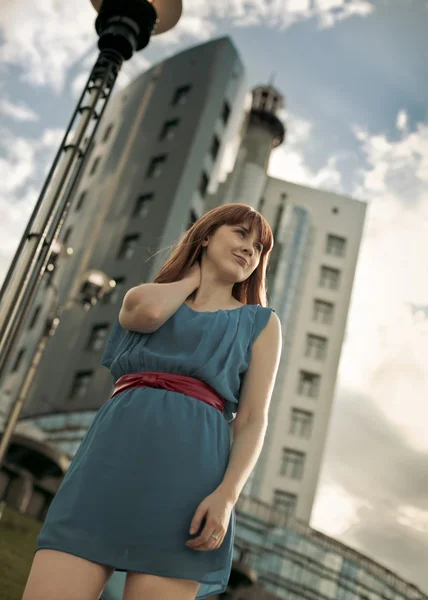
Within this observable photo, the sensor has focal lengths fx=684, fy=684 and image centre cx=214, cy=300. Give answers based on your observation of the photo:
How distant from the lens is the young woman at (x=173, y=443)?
1849 mm

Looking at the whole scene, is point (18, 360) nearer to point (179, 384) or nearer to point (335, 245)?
point (335, 245)

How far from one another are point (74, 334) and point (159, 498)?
31315mm

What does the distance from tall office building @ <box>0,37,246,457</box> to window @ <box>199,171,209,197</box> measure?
0.17 ft

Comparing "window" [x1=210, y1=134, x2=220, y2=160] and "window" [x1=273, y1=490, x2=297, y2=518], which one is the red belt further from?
"window" [x1=273, y1=490, x2=297, y2=518]

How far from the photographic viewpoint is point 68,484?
201 centimetres

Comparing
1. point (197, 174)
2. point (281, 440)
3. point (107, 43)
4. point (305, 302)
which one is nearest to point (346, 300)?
point (305, 302)

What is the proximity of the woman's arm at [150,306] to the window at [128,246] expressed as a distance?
30.9m

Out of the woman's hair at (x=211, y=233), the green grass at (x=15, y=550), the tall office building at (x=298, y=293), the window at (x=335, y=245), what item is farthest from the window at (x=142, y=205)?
the woman's hair at (x=211, y=233)

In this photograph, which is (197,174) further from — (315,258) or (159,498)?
(159,498)

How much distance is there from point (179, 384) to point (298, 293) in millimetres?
43045

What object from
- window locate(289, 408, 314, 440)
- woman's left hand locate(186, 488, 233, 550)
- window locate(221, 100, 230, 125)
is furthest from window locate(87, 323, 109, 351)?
woman's left hand locate(186, 488, 233, 550)

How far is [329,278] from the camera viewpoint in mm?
46312

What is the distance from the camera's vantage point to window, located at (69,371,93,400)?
3042 cm

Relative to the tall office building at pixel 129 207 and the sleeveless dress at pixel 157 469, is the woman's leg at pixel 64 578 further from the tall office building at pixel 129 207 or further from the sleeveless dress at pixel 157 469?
the tall office building at pixel 129 207
